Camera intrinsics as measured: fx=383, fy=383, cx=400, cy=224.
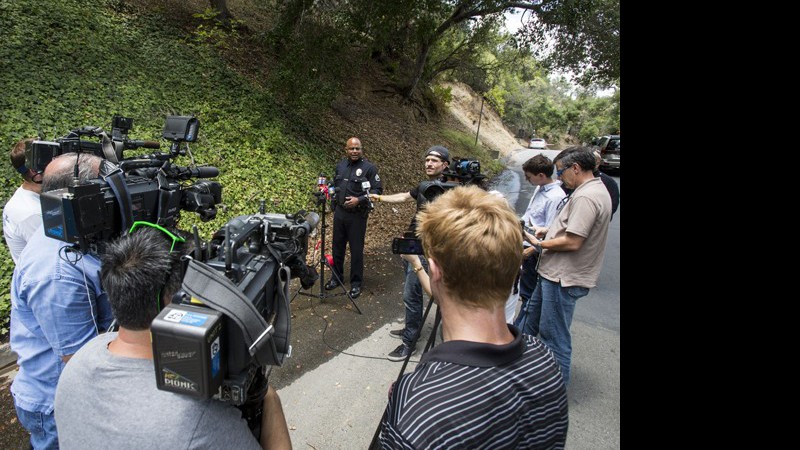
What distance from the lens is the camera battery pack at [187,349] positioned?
96 cm

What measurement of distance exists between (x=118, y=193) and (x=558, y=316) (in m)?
3.19

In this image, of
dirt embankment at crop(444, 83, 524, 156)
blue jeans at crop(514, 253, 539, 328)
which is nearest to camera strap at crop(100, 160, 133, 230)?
blue jeans at crop(514, 253, 539, 328)

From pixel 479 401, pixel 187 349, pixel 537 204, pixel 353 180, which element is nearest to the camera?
pixel 187 349

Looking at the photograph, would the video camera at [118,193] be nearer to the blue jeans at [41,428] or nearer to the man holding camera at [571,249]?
the blue jeans at [41,428]

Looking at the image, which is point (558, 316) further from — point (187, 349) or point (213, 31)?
point (213, 31)

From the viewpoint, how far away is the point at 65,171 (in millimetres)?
2092

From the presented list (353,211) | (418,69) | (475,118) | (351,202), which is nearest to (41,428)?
(351,202)

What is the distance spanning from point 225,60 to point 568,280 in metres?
11.5

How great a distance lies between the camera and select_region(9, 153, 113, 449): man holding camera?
177 cm

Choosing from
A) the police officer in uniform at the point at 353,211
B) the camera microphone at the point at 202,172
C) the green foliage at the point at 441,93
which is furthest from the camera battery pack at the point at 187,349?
the green foliage at the point at 441,93
